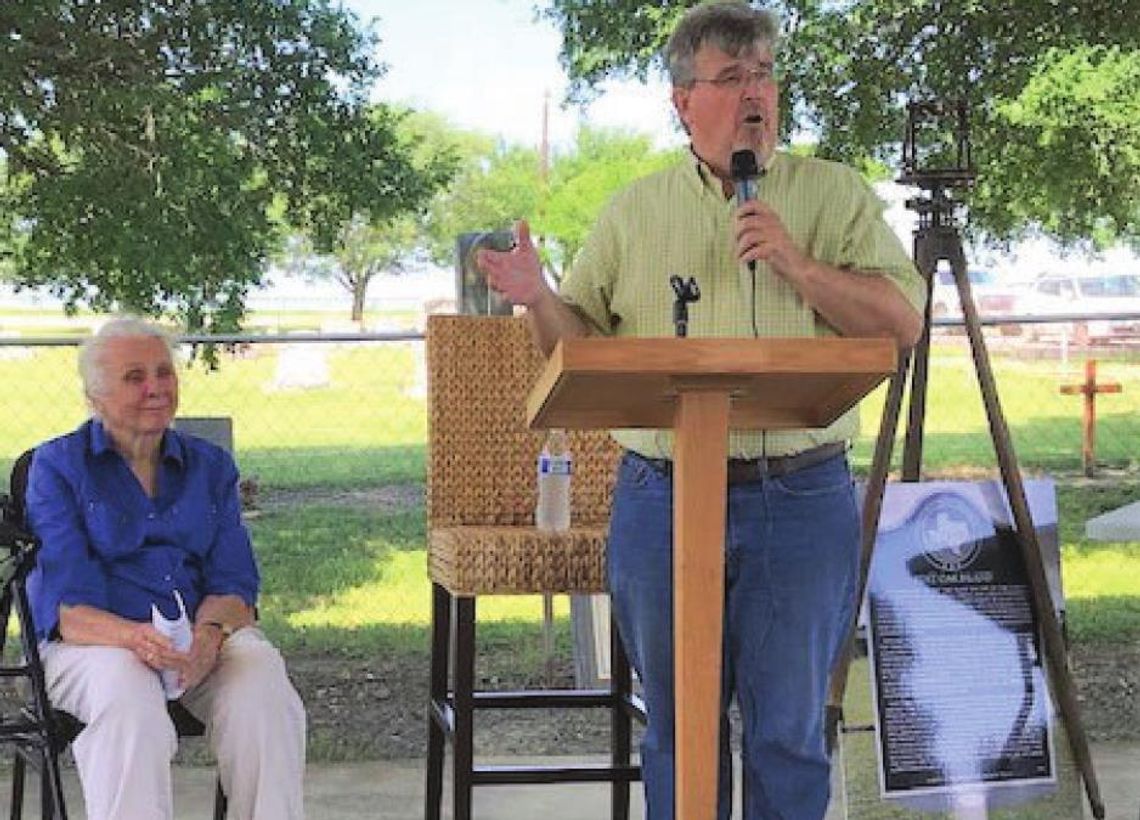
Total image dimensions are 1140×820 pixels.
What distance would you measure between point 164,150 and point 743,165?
3.43m

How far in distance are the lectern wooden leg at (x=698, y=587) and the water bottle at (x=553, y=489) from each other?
1.08 m

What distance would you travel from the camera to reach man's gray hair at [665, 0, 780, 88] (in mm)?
2191

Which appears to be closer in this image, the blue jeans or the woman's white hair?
the blue jeans

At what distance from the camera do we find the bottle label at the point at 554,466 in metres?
3.08

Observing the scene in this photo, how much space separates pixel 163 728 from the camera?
2.55 m

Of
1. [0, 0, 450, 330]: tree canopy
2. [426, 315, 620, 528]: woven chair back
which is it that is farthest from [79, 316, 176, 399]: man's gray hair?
[0, 0, 450, 330]: tree canopy

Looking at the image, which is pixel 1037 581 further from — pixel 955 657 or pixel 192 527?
pixel 192 527

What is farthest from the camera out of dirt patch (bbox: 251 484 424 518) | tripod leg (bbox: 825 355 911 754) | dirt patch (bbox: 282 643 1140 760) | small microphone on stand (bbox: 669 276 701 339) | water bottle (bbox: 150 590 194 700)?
dirt patch (bbox: 251 484 424 518)

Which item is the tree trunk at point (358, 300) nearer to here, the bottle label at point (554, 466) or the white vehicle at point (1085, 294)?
the white vehicle at point (1085, 294)

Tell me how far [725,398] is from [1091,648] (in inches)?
161

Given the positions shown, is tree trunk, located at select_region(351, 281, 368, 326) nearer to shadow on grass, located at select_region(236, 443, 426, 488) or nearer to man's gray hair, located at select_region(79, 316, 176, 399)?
Answer: shadow on grass, located at select_region(236, 443, 426, 488)

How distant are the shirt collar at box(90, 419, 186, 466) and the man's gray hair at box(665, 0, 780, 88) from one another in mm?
1197

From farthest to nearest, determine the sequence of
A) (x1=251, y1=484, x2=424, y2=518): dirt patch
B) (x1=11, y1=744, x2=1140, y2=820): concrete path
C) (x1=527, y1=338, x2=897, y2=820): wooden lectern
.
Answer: (x1=251, y1=484, x2=424, y2=518): dirt patch
(x1=11, y1=744, x2=1140, y2=820): concrete path
(x1=527, y1=338, x2=897, y2=820): wooden lectern

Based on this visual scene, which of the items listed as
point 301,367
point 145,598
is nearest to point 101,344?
point 145,598
